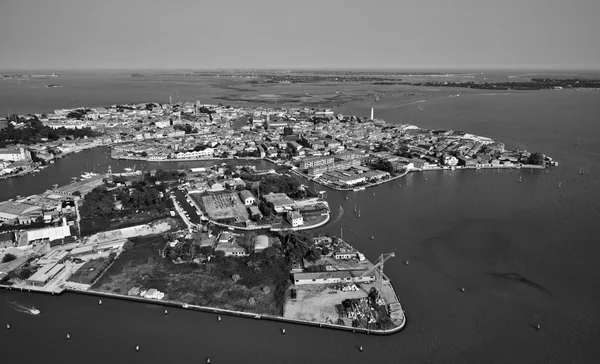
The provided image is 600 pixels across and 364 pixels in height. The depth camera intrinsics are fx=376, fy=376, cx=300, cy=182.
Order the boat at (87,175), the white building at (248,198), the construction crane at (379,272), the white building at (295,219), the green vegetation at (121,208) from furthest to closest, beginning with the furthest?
1. the boat at (87,175)
2. the white building at (248,198)
3. the green vegetation at (121,208)
4. the white building at (295,219)
5. the construction crane at (379,272)

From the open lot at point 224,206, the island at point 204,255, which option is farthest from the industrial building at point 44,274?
the open lot at point 224,206

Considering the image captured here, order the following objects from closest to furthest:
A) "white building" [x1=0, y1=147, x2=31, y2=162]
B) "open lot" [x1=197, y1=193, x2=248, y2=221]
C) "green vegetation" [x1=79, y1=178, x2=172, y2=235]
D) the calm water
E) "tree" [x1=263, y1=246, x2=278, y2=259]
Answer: the calm water, "tree" [x1=263, y1=246, x2=278, y2=259], "green vegetation" [x1=79, y1=178, x2=172, y2=235], "open lot" [x1=197, y1=193, x2=248, y2=221], "white building" [x1=0, y1=147, x2=31, y2=162]

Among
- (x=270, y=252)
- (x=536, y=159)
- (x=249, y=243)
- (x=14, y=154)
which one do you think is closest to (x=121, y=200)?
(x=249, y=243)

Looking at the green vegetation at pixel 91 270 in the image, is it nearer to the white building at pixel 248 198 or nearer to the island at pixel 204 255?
the island at pixel 204 255

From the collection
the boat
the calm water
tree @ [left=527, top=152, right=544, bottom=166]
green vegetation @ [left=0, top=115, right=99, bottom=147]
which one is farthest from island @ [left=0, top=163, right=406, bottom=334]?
tree @ [left=527, top=152, right=544, bottom=166]

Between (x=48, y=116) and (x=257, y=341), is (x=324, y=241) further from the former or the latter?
(x=48, y=116)

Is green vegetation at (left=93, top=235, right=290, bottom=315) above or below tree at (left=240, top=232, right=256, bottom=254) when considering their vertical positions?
below

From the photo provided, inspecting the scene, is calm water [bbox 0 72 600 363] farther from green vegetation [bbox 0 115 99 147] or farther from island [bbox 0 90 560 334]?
green vegetation [bbox 0 115 99 147]
